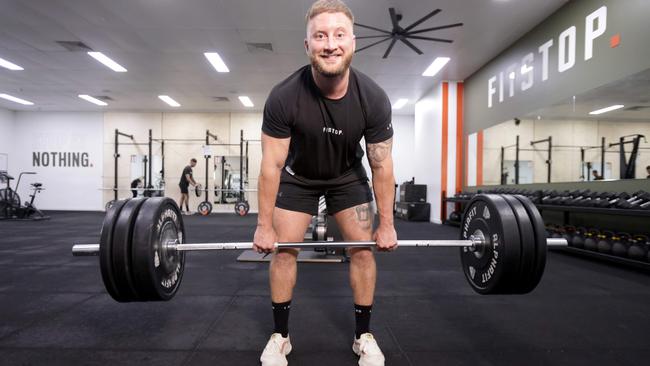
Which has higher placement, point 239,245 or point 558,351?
point 239,245

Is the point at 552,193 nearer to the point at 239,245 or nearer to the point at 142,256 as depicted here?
the point at 239,245

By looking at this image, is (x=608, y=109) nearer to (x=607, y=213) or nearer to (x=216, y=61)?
(x=607, y=213)

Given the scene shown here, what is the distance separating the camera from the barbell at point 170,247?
1054 millimetres

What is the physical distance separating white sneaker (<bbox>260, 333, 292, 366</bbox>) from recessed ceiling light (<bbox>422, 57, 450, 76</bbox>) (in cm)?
448

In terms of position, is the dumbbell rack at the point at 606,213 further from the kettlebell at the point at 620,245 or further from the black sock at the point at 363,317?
the black sock at the point at 363,317

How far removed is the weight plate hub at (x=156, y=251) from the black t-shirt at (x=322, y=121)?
1.49 feet

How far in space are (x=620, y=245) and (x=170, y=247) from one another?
3004mm

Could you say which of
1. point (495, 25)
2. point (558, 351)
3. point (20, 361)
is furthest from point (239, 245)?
point (495, 25)

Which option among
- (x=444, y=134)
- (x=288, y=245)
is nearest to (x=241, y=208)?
(x=444, y=134)

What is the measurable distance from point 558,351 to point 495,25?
3549mm

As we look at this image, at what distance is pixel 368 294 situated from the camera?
1184mm

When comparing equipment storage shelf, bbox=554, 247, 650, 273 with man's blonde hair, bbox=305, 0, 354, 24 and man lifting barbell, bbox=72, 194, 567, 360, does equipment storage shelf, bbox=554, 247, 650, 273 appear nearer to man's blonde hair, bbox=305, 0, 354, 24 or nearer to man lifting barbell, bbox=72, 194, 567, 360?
man lifting barbell, bbox=72, 194, 567, 360

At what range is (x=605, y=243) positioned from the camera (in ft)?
8.79

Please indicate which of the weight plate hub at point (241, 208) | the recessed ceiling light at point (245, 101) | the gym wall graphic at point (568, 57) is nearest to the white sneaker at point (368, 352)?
the gym wall graphic at point (568, 57)
